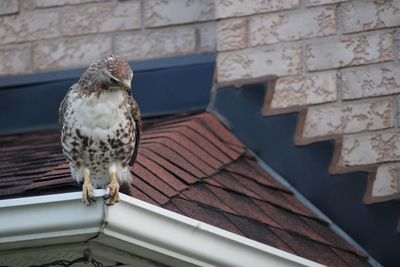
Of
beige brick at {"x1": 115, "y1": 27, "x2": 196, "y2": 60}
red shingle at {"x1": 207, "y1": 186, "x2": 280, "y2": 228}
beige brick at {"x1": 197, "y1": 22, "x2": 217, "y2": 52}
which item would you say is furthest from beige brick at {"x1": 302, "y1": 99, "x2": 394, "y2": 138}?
beige brick at {"x1": 115, "y1": 27, "x2": 196, "y2": 60}

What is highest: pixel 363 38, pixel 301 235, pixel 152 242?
pixel 363 38

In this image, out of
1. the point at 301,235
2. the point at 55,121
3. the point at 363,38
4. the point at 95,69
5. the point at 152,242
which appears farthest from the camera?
the point at 55,121

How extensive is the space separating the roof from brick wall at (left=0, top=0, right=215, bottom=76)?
77 centimetres

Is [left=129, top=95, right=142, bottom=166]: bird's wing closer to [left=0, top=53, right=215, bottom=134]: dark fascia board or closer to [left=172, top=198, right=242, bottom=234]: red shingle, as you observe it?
[left=172, top=198, right=242, bottom=234]: red shingle

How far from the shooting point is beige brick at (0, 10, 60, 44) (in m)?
7.48

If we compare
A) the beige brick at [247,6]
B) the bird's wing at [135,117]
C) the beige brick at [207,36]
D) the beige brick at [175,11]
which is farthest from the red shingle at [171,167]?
the beige brick at [175,11]

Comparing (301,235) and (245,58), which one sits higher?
(245,58)

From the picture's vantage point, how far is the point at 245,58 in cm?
661

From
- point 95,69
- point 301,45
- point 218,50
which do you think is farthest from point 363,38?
point 95,69

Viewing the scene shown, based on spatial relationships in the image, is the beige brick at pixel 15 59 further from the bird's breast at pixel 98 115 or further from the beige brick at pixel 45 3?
the bird's breast at pixel 98 115

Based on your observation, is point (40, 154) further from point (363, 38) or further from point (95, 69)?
point (363, 38)

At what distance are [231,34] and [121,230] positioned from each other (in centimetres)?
229

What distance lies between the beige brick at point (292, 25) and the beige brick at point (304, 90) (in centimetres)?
23

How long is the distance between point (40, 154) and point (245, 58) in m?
1.28
